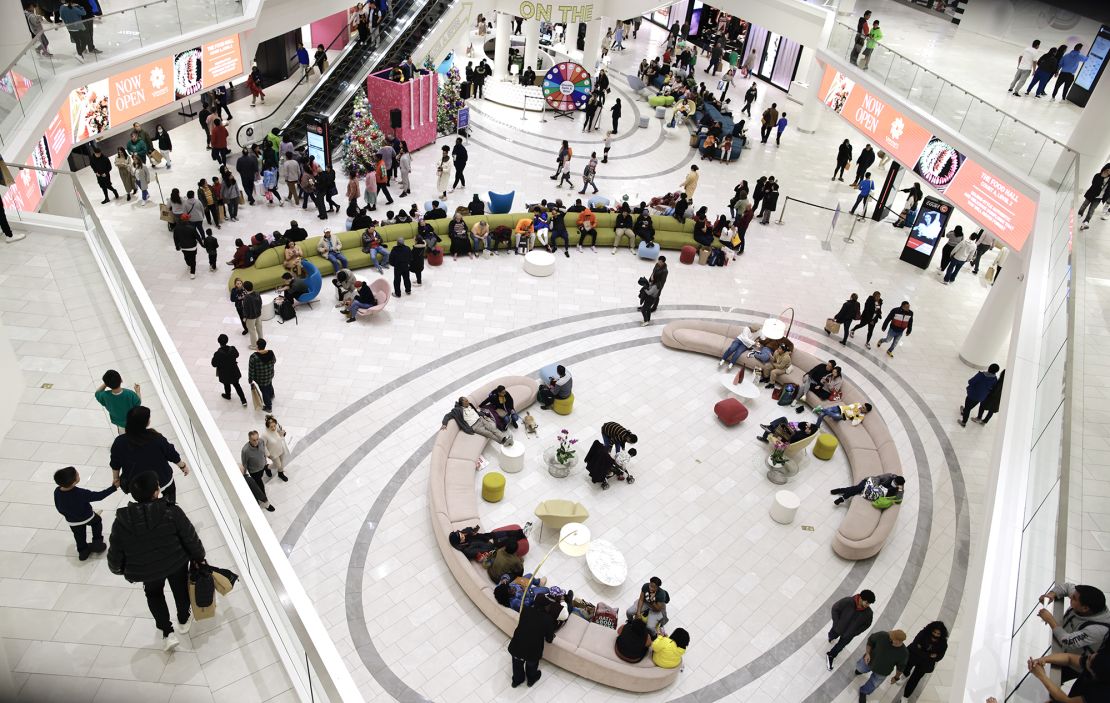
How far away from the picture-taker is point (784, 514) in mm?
10148

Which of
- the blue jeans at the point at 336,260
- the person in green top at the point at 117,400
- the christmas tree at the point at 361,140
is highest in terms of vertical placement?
the person in green top at the point at 117,400

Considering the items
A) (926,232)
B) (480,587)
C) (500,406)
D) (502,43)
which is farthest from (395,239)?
(502,43)

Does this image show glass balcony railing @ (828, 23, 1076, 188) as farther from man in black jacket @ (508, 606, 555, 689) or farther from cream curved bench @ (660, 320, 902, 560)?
man in black jacket @ (508, 606, 555, 689)

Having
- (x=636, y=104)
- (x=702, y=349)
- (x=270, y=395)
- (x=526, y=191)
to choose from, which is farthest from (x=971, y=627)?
(x=636, y=104)

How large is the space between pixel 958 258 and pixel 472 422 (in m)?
12.9

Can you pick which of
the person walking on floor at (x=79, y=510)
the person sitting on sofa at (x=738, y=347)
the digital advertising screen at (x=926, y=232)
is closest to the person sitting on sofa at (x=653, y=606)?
the person walking on floor at (x=79, y=510)

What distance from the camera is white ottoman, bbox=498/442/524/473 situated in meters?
10.4

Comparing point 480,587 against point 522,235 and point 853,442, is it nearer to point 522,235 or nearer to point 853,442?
point 853,442

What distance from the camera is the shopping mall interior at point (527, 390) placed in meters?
5.42

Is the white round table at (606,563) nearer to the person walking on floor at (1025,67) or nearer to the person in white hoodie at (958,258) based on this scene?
the person in white hoodie at (958,258)

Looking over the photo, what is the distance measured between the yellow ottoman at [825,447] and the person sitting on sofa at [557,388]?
161 inches

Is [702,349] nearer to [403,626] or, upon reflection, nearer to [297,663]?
[403,626]

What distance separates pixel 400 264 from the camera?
13.7 m

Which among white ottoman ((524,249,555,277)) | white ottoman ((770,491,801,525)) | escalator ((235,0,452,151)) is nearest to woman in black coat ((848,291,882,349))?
white ottoman ((770,491,801,525))
